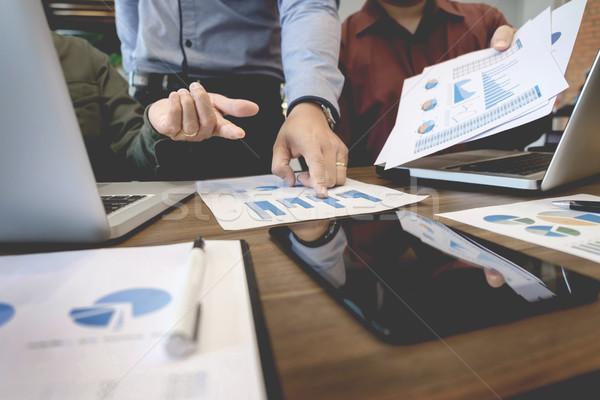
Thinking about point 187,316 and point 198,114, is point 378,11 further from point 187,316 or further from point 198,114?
point 187,316

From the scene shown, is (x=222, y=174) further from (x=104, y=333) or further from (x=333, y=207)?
(x=104, y=333)

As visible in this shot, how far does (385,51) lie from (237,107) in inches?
37.4

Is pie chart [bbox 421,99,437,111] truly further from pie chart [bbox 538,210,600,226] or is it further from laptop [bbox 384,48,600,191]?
pie chart [bbox 538,210,600,226]

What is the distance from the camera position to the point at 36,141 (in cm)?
26

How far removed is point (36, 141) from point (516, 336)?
331 millimetres

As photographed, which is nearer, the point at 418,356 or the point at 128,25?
the point at 418,356

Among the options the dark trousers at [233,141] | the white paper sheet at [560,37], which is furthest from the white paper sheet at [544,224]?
the dark trousers at [233,141]

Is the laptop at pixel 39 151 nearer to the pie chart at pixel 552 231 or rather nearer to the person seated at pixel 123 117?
the person seated at pixel 123 117

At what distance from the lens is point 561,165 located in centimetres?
47

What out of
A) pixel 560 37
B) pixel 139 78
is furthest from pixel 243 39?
pixel 560 37

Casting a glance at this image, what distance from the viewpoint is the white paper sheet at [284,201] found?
406 mm

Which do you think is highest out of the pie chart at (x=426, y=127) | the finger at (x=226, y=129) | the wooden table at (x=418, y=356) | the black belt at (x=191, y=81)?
the black belt at (x=191, y=81)

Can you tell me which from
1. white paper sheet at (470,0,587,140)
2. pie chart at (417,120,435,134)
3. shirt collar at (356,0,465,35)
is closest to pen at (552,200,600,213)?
white paper sheet at (470,0,587,140)

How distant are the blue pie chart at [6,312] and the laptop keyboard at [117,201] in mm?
181
